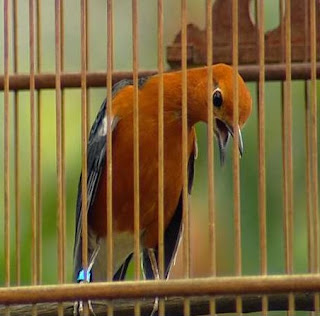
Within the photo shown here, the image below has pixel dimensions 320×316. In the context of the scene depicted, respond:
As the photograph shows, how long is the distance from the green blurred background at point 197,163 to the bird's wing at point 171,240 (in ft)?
1.66

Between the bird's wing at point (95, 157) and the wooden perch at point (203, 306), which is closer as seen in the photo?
the wooden perch at point (203, 306)

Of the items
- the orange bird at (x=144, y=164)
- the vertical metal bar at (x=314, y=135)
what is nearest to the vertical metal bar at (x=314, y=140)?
the vertical metal bar at (x=314, y=135)

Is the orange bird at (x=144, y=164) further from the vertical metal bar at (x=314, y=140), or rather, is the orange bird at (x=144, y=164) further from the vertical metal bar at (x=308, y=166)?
the vertical metal bar at (x=314, y=140)

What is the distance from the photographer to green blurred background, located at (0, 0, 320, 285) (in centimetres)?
495

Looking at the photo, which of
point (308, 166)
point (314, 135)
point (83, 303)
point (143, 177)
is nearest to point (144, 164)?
point (143, 177)

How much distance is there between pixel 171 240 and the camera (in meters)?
4.18

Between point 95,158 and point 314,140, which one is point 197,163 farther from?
point 314,140

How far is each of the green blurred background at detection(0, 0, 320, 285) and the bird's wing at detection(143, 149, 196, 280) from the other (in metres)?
0.51

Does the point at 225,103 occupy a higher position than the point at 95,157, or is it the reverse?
the point at 225,103

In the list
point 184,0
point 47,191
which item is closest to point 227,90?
point 184,0

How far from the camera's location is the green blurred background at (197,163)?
4.95 m

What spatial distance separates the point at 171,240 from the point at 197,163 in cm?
102

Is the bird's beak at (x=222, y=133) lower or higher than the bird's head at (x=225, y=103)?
lower

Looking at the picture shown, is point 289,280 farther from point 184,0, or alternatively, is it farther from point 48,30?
point 48,30
